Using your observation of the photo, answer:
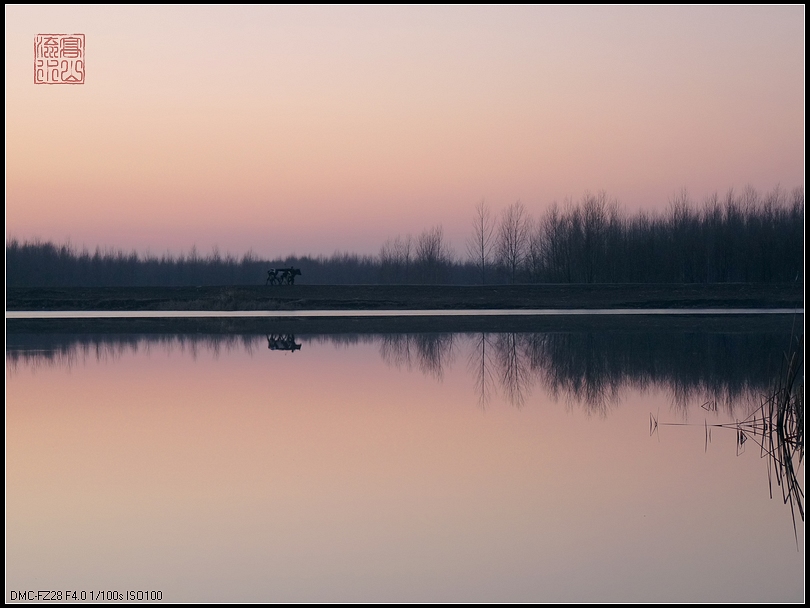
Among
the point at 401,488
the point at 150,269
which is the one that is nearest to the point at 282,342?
the point at 401,488

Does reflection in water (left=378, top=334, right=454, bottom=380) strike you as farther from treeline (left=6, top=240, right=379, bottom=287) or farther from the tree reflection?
treeline (left=6, top=240, right=379, bottom=287)

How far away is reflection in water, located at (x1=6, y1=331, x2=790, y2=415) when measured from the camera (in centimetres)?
1202

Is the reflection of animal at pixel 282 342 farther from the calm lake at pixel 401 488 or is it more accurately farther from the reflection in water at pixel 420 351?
the calm lake at pixel 401 488

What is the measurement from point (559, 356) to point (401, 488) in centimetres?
956

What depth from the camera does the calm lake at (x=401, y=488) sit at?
5230 millimetres

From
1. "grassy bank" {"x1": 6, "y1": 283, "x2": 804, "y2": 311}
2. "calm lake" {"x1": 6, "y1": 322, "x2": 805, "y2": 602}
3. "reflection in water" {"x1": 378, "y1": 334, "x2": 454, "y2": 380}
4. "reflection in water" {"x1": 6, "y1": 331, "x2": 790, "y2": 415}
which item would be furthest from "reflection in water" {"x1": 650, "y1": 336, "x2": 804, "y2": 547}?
"grassy bank" {"x1": 6, "y1": 283, "x2": 804, "y2": 311}

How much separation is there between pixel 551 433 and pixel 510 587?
13.9ft

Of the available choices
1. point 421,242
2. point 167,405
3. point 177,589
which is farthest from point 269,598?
point 421,242

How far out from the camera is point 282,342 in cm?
2039

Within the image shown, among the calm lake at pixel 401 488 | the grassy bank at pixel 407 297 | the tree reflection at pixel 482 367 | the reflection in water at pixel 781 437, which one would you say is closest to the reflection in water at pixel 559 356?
the tree reflection at pixel 482 367

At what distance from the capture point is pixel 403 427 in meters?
9.59

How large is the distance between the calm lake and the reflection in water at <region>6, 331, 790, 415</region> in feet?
0.41

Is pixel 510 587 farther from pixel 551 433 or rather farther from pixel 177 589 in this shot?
pixel 551 433

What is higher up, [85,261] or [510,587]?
[85,261]
